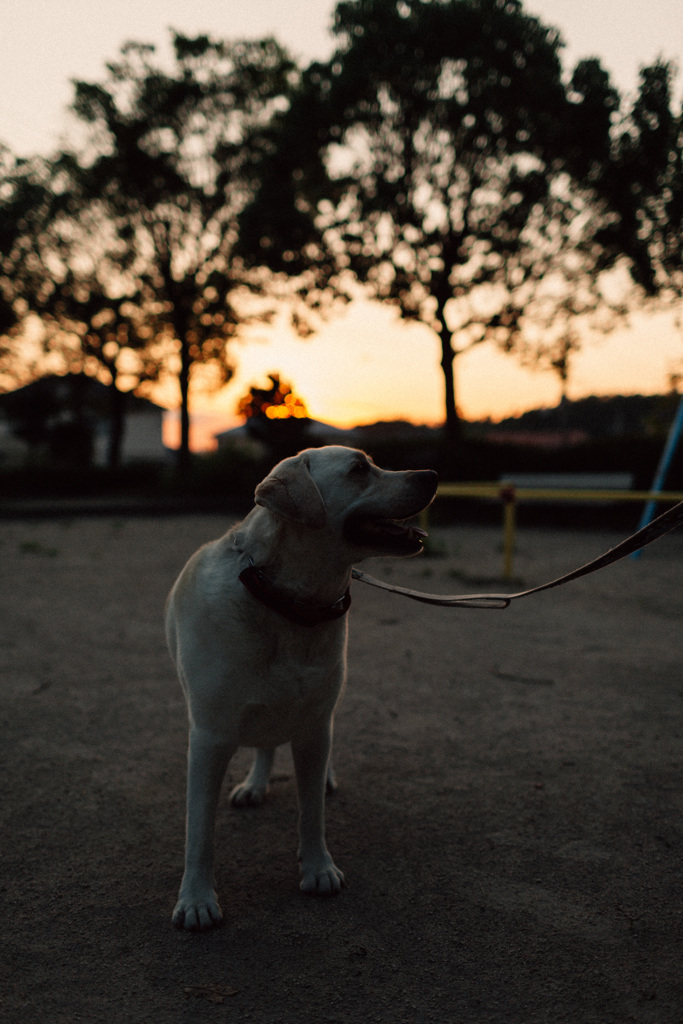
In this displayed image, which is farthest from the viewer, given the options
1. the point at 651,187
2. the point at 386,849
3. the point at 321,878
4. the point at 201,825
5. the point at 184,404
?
the point at 184,404

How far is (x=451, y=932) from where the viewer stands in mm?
2221

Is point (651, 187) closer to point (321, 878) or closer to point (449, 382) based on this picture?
point (449, 382)

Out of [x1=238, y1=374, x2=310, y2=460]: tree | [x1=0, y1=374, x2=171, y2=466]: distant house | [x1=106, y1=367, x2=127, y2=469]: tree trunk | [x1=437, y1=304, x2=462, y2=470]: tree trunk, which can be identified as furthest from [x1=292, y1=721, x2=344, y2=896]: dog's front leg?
[x1=106, y1=367, x2=127, y2=469]: tree trunk

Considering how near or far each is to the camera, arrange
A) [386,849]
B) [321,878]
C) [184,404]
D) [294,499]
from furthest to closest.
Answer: [184,404], [386,849], [321,878], [294,499]

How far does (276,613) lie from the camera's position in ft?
7.32

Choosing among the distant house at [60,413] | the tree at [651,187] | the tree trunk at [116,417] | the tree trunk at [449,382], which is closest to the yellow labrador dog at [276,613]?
the tree trunk at [449,382]

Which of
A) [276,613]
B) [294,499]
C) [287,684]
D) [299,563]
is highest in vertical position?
[294,499]

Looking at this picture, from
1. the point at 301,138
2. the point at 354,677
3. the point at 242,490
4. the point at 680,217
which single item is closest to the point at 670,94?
the point at 680,217

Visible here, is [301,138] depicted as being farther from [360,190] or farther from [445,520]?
[445,520]

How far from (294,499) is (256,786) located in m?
1.59

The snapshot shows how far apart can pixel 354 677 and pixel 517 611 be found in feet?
9.41

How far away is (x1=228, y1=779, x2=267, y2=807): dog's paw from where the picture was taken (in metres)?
3.10

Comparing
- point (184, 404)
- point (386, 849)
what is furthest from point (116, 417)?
point (386, 849)

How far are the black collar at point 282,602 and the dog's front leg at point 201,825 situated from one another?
1.50ft
